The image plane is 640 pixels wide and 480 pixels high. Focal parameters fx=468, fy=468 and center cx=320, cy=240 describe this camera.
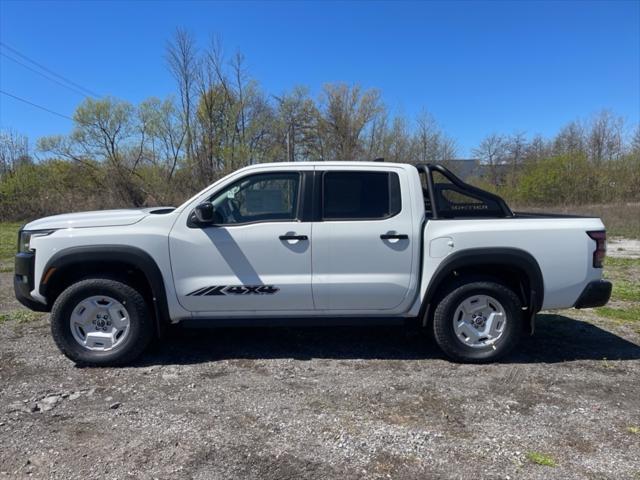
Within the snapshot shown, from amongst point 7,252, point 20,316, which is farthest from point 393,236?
point 7,252

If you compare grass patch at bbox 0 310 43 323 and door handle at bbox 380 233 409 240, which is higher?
door handle at bbox 380 233 409 240

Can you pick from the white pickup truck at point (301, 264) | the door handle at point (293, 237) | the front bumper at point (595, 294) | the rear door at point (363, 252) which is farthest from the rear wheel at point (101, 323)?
the front bumper at point (595, 294)

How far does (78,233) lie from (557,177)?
31439mm

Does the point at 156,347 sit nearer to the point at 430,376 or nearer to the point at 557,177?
the point at 430,376

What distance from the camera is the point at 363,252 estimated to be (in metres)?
4.26

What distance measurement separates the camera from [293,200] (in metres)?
4.36

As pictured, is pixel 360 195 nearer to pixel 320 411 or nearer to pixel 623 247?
pixel 320 411

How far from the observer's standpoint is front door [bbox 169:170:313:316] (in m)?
4.20

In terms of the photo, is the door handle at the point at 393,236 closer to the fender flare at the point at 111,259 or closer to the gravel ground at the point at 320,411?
the gravel ground at the point at 320,411

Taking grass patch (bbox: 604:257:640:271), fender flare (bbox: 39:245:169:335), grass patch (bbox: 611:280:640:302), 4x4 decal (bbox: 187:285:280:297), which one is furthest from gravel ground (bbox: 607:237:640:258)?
fender flare (bbox: 39:245:169:335)

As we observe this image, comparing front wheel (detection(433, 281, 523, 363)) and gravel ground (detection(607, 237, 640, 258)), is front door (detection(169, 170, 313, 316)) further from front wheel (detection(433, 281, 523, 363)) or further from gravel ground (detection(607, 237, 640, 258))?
gravel ground (detection(607, 237, 640, 258))

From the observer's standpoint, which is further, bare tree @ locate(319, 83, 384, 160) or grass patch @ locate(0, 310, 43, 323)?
bare tree @ locate(319, 83, 384, 160)

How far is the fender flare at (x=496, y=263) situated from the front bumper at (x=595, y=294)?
1.30 feet

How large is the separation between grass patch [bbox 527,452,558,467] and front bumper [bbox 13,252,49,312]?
4200mm
